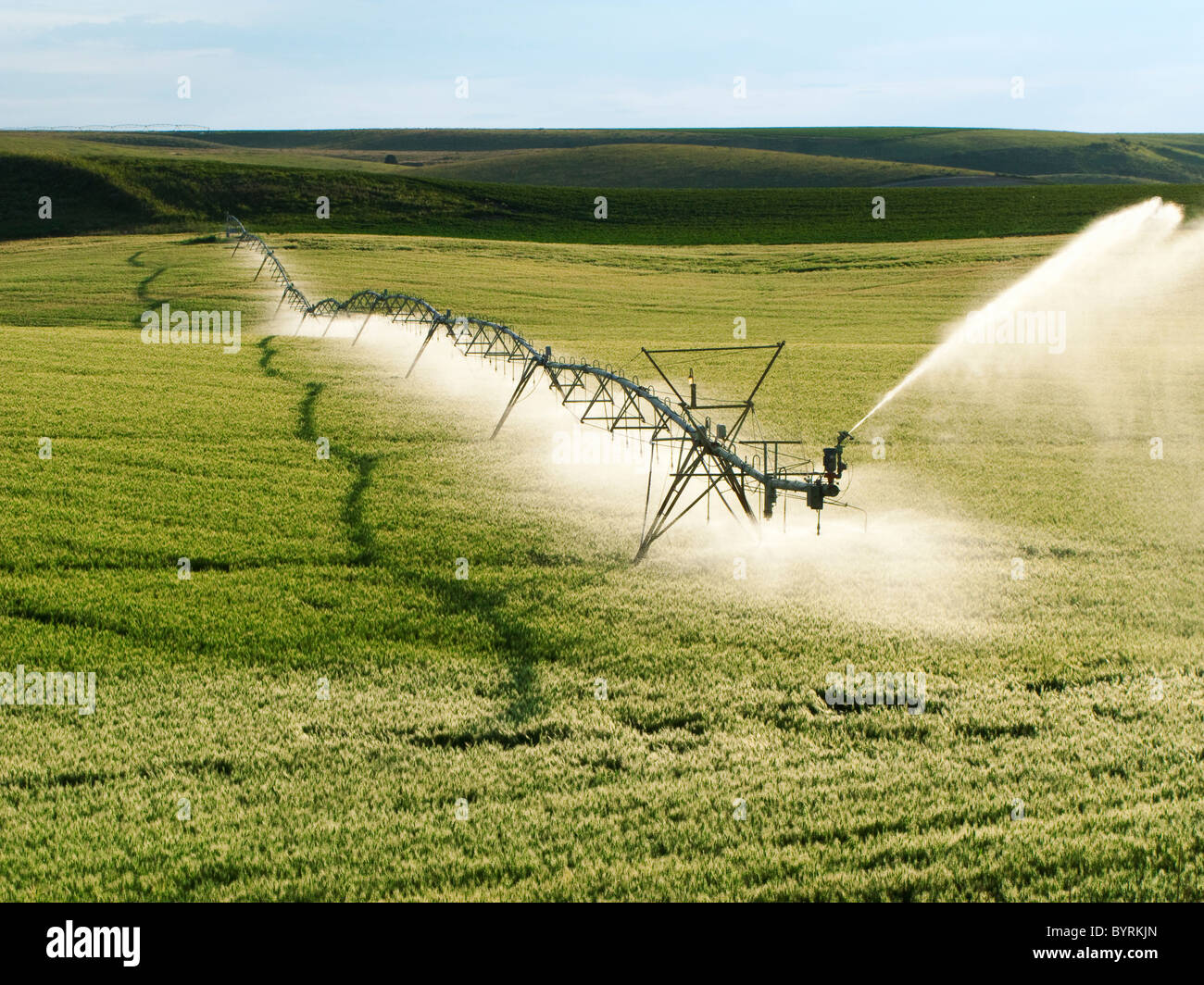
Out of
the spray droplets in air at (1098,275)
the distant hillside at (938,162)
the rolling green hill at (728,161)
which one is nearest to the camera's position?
the spray droplets in air at (1098,275)

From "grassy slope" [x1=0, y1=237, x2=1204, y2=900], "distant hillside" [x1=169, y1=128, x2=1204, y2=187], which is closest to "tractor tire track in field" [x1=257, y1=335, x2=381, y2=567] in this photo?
"grassy slope" [x1=0, y1=237, x2=1204, y2=900]

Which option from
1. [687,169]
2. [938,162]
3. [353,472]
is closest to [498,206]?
[687,169]

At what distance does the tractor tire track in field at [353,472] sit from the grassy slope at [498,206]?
5664 centimetres

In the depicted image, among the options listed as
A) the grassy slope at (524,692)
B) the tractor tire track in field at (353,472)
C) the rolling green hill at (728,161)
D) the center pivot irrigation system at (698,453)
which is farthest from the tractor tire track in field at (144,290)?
the rolling green hill at (728,161)

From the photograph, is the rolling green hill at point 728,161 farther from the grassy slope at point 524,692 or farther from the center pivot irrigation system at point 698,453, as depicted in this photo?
the grassy slope at point 524,692

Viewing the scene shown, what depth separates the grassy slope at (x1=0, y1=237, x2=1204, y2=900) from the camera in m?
8.42

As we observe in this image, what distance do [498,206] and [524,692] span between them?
285 ft

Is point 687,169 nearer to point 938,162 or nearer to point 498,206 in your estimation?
point 498,206

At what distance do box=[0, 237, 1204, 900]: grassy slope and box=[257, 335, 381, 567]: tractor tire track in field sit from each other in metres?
0.10

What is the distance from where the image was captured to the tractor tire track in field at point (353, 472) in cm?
1620
